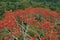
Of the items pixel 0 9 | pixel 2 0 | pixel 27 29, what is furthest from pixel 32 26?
pixel 2 0

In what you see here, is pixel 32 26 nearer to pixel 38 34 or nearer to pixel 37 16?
pixel 38 34

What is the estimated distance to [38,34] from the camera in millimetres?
15844

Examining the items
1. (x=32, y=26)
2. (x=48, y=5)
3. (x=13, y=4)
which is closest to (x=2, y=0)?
(x=13, y=4)

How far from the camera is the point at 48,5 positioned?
74.3 feet

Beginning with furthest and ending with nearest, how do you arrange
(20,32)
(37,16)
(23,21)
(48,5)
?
(48,5) < (37,16) < (23,21) < (20,32)

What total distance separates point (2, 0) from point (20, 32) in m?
7.34

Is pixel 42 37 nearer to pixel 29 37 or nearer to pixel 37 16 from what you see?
pixel 29 37

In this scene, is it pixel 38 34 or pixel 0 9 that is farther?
pixel 0 9

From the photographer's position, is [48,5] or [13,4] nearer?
[13,4]

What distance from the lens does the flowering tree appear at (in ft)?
48.6

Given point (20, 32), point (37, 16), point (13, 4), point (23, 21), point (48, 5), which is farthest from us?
point (48, 5)

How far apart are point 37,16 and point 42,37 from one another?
314 centimetres

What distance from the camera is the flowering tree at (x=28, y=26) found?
48.6ft

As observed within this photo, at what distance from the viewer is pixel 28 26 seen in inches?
626
